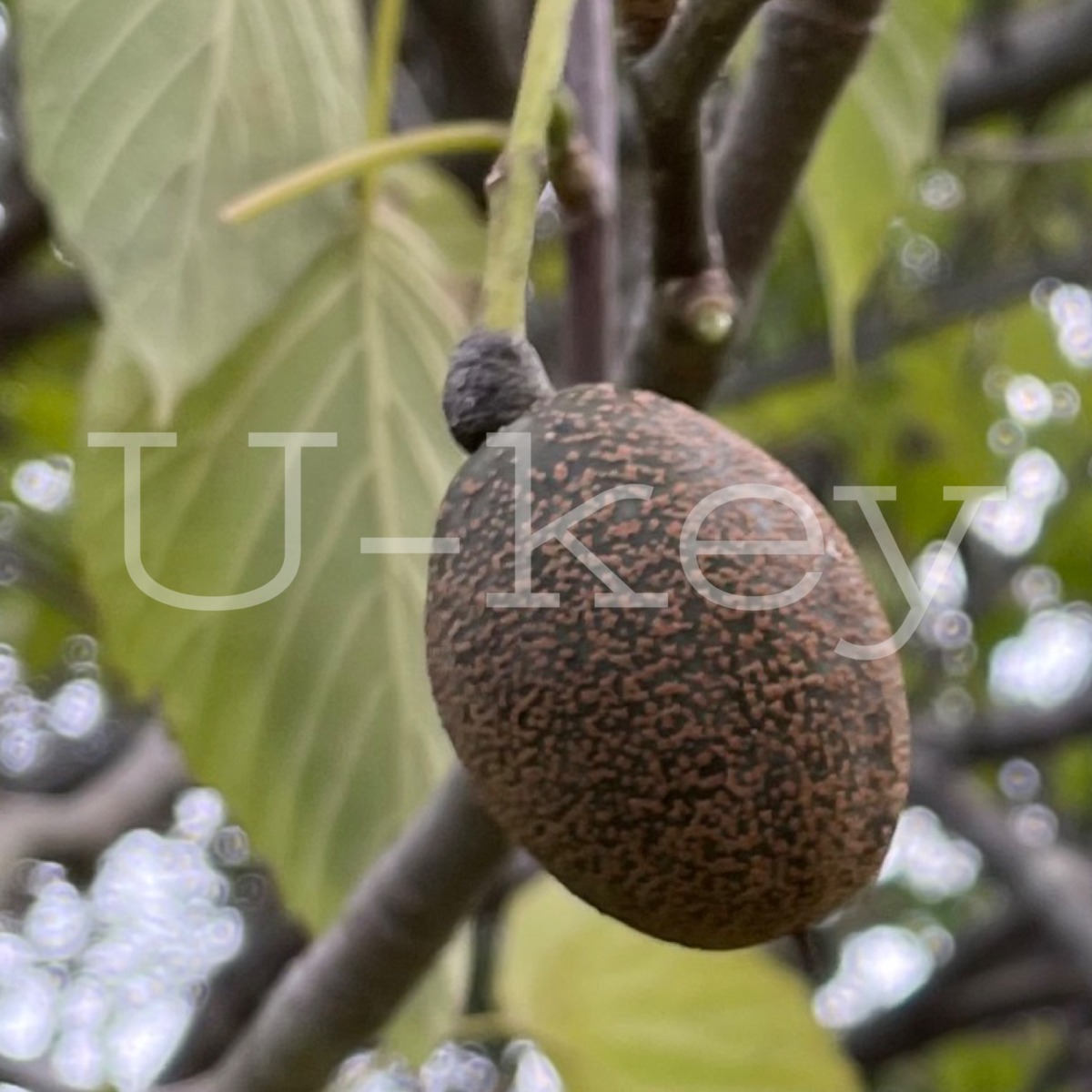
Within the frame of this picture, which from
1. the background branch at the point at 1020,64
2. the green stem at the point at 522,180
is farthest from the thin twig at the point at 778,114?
the background branch at the point at 1020,64

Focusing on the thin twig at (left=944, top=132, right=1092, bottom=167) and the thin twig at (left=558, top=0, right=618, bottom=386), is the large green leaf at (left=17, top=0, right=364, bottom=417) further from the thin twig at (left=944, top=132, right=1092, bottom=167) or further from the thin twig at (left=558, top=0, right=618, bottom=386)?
the thin twig at (left=944, top=132, right=1092, bottom=167)

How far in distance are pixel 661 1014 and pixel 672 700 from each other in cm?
73

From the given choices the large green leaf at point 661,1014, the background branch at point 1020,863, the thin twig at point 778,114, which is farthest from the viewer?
the background branch at point 1020,863

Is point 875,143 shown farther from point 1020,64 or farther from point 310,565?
point 1020,64

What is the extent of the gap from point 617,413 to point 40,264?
1.65 meters

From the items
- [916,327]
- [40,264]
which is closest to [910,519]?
[916,327]

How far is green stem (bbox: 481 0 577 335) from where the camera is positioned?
351 millimetres

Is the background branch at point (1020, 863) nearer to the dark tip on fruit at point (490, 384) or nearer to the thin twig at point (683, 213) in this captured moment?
the thin twig at point (683, 213)

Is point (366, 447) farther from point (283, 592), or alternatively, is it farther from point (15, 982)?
point (15, 982)

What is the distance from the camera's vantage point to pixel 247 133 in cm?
64

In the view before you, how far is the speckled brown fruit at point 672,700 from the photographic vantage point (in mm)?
336

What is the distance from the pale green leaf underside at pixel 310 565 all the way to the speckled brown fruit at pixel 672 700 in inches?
13.8

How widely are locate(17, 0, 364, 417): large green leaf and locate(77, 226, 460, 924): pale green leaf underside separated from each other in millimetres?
48

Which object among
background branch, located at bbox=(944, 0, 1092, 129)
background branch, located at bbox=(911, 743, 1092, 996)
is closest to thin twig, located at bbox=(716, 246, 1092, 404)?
background branch, located at bbox=(944, 0, 1092, 129)
